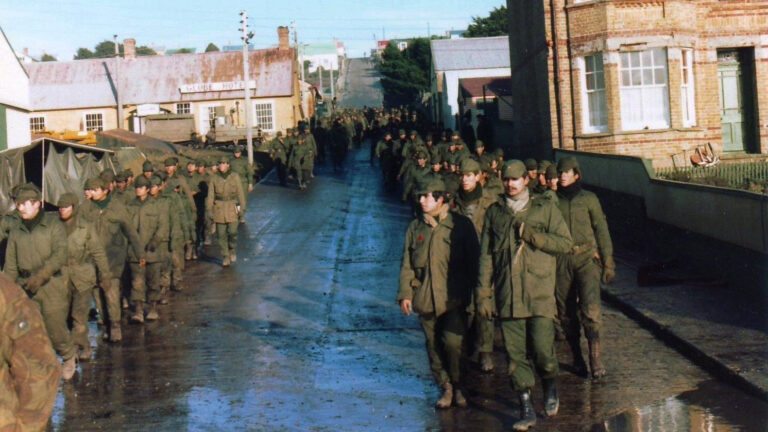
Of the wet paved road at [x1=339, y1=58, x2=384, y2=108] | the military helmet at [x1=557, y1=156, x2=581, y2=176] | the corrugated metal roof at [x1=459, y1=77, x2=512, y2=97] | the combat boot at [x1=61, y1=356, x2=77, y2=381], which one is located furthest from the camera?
the wet paved road at [x1=339, y1=58, x2=384, y2=108]

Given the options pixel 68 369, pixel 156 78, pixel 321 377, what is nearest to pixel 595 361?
pixel 321 377

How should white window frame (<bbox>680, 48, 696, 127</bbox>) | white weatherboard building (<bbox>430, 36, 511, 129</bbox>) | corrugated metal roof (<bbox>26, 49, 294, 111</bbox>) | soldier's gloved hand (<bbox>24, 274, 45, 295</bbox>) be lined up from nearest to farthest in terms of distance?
1. soldier's gloved hand (<bbox>24, 274, 45, 295</bbox>)
2. white window frame (<bbox>680, 48, 696, 127</bbox>)
3. white weatherboard building (<bbox>430, 36, 511, 129</bbox>)
4. corrugated metal roof (<bbox>26, 49, 294, 111</bbox>)

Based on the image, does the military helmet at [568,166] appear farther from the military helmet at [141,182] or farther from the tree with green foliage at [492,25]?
the tree with green foliage at [492,25]

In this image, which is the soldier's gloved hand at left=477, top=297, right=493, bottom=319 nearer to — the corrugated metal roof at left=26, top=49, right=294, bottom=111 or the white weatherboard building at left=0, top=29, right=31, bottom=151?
the white weatherboard building at left=0, top=29, right=31, bottom=151

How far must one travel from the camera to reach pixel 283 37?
203 ft

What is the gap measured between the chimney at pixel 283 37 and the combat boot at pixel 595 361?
180ft

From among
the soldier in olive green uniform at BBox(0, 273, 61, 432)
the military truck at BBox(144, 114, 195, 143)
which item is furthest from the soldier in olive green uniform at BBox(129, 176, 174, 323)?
the military truck at BBox(144, 114, 195, 143)

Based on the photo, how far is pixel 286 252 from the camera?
1917 cm

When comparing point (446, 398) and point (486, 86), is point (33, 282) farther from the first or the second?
point (486, 86)

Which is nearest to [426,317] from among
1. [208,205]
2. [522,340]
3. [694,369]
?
[522,340]

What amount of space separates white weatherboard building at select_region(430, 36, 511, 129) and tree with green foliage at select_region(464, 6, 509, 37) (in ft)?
71.1

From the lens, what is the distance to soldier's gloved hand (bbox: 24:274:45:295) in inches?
357

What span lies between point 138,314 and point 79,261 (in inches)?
107

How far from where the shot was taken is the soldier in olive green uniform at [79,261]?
10.1 metres
